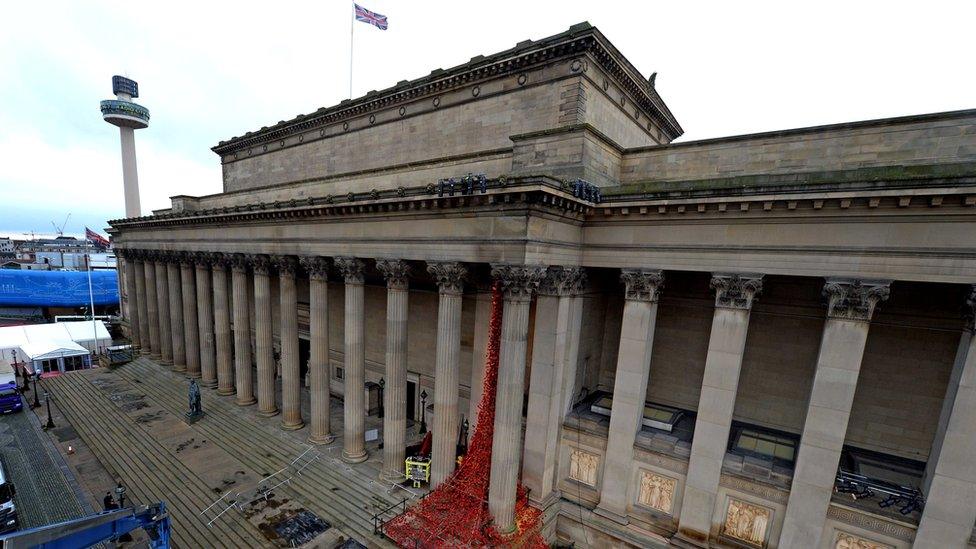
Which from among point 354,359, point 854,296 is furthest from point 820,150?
point 354,359

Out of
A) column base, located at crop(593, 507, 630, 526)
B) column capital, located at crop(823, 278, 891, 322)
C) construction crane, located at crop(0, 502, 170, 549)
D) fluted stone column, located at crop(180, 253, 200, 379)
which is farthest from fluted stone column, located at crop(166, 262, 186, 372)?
column capital, located at crop(823, 278, 891, 322)

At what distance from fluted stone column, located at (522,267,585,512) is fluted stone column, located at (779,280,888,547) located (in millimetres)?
7466

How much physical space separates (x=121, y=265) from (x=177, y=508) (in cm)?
4950

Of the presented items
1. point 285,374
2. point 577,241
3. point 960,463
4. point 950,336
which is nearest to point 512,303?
point 577,241

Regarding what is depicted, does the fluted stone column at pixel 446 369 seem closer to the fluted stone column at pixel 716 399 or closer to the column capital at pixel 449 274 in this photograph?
the column capital at pixel 449 274

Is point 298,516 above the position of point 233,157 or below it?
below

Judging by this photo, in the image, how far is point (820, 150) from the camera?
Answer: 12.2 meters

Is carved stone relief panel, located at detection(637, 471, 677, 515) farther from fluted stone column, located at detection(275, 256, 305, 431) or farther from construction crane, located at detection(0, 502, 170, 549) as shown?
fluted stone column, located at detection(275, 256, 305, 431)

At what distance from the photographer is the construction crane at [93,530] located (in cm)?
806

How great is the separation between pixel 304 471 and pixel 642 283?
1777 centimetres

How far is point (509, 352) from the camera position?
13289 mm

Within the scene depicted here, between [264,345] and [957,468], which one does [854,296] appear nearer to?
[957,468]

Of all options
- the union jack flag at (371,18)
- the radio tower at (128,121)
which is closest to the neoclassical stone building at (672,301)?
the union jack flag at (371,18)

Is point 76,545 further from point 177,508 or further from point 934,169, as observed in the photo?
point 934,169
